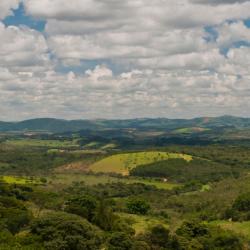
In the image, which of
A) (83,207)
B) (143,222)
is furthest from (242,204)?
(83,207)

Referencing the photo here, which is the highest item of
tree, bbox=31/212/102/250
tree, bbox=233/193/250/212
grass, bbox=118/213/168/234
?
tree, bbox=31/212/102/250

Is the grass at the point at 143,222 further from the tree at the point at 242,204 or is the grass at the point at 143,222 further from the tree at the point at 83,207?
the tree at the point at 242,204

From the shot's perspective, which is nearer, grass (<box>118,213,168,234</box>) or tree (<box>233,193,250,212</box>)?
grass (<box>118,213,168,234</box>)

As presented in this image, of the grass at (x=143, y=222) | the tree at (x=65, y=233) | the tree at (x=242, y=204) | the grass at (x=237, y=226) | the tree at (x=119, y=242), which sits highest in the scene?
the tree at (x=65, y=233)

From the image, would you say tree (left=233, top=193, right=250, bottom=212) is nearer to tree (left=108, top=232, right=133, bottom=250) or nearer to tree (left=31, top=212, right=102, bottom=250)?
tree (left=108, top=232, right=133, bottom=250)

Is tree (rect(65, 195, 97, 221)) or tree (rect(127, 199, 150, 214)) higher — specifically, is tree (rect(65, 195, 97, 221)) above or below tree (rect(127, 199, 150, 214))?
above

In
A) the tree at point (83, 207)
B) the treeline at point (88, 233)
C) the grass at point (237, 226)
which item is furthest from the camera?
the grass at point (237, 226)

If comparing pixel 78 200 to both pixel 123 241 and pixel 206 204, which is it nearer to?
pixel 123 241

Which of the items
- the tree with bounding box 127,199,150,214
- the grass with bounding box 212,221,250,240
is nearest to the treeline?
the grass with bounding box 212,221,250,240

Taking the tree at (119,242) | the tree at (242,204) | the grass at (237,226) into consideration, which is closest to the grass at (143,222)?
the grass at (237,226)

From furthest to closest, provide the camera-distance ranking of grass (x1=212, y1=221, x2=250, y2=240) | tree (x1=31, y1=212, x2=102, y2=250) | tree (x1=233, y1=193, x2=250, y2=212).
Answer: tree (x1=233, y1=193, x2=250, y2=212) < grass (x1=212, y1=221, x2=250, y2=240) < tree (x1=31, y1=212, x2=102, y2=250)

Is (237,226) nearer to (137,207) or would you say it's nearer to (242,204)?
(242,204)

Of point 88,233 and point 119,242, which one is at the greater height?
point 88,233
